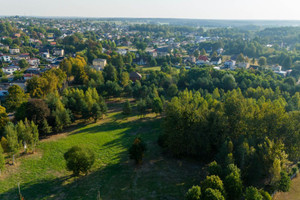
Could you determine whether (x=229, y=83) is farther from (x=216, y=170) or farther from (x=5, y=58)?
(x=5, y=58)

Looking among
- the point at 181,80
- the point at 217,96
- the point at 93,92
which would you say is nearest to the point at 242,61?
the point at 181,80

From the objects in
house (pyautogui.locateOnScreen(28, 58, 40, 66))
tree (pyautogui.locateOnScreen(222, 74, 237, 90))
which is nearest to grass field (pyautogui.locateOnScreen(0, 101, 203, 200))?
tree (pyautogui.locateOnScreen(222, 74, 237, 90))

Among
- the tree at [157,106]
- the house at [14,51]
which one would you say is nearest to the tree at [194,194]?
→ the tree at [157,106]

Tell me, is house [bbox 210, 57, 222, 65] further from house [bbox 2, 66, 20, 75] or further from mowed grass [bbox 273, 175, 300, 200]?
house [bbox 2, 66, 20, 75]

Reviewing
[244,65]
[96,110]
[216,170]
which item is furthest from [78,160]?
[244,65]

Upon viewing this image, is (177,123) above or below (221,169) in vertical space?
above

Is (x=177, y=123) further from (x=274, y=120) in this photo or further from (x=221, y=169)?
(x=274, y=120)
